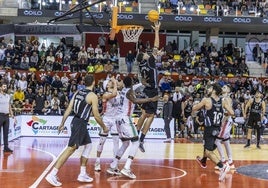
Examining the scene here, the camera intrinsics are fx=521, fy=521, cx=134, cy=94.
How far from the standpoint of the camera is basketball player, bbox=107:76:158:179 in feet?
36.4

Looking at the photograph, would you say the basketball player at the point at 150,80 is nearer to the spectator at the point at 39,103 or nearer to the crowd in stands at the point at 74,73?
the crowd in stands at the point at 74,73

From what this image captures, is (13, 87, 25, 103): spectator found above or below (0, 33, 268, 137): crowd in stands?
below

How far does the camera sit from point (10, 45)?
2684 centimetres

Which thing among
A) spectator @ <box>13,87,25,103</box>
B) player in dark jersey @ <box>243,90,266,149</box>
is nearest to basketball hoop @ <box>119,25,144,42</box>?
spectator @ <box>13,87,25,103</box>

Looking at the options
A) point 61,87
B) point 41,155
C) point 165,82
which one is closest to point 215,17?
point 165,82

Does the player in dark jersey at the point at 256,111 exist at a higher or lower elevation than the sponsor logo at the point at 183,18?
lower

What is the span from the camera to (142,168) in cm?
1274

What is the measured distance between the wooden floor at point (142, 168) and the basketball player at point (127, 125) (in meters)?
0.27

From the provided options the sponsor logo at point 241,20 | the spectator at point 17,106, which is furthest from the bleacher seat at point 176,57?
the spectator at point 17,106

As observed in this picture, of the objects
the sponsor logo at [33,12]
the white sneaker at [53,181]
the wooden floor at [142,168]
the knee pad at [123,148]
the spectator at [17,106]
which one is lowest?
the wooden floor at [142,168]

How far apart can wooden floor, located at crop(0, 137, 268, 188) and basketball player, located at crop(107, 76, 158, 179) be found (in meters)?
0.27

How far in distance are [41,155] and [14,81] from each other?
9.58 m

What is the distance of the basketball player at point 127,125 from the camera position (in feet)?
36.4

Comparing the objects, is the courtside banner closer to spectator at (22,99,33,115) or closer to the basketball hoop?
spectator at (22,99,33,115)
